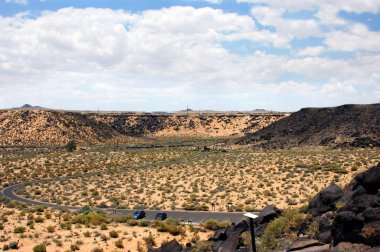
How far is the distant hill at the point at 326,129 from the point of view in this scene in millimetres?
86812

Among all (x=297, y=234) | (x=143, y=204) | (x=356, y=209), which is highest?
(x=356, y=209)

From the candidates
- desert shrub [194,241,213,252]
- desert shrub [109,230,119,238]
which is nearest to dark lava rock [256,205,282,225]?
desert shrub [194,241,213,252]

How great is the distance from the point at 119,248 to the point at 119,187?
2957cm

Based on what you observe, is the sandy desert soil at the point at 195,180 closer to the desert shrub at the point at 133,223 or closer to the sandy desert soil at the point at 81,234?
the desert shrub at the point at 133,223

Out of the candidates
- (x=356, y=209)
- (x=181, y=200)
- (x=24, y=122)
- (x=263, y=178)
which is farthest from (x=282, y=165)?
(x=24, y=122)

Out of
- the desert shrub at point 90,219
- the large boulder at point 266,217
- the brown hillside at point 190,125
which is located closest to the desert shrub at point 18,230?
the desert shrub at point 90,219

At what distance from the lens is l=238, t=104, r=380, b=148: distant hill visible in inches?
3418

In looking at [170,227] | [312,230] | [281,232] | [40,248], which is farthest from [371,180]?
[40,248]

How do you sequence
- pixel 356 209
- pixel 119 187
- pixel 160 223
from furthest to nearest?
pixel 119 187 < pixel 160 223 < pixel 356 209

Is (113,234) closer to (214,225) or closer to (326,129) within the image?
(214,225)

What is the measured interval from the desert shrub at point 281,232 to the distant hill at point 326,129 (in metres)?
67.4

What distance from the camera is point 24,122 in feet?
510

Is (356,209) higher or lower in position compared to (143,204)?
higher

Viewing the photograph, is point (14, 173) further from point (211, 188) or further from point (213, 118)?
point (213, 118)
